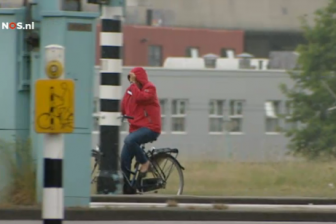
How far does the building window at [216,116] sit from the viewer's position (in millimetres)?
50875

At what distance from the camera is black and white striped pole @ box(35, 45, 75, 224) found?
18.5ft

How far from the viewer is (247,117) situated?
169 ft

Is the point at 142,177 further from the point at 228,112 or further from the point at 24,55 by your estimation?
the point at 228,112

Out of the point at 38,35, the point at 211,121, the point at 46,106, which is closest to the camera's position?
the point at 46,106

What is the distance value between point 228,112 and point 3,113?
4275cm

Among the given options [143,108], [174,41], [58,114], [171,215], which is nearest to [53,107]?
[58,114]

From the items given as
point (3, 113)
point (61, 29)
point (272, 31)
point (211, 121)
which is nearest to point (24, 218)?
point (3, 113)

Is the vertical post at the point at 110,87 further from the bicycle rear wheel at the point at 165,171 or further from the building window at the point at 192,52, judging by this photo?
the building window at the point at 192,52

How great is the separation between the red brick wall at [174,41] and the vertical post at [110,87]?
43.4m

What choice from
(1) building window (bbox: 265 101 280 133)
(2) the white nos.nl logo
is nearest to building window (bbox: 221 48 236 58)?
(1) building window (bbox: 265 101 280 133)

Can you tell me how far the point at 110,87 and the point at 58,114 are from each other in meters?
5.76

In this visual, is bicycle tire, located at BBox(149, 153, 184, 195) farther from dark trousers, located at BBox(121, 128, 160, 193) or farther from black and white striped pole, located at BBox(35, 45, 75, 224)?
black and white striped pole, located at BBox(35, 45, 75, 224)

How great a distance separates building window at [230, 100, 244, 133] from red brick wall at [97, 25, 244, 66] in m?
7.89

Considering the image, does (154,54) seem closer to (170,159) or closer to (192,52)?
(192,52)
